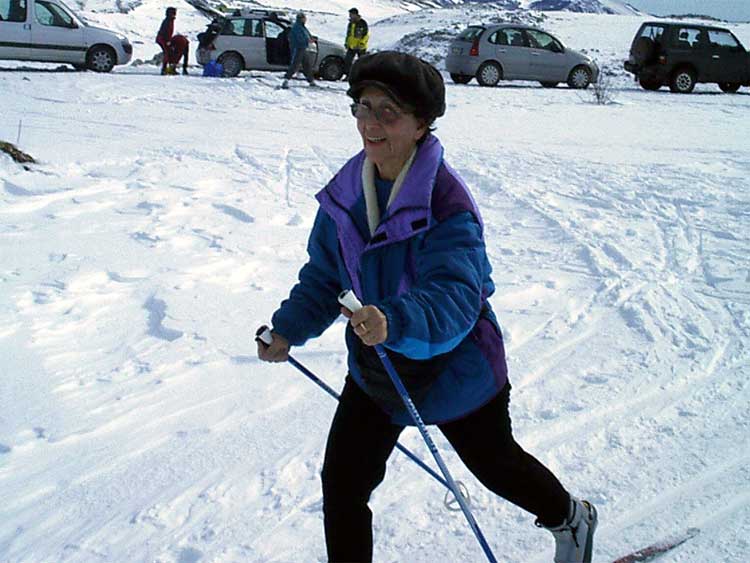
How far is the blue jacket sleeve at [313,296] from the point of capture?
2291 millimetres

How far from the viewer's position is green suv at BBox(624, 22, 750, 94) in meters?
17.1

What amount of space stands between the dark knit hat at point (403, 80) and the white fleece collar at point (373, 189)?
0.13 metres

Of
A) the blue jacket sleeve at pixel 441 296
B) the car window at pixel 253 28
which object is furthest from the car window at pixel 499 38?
the blue jacket sleeve at pixel 441 296

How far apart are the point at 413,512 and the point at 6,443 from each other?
5.61 ft

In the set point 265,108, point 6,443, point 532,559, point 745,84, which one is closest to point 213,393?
point 6,443

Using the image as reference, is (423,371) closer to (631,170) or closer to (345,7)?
(631,170)

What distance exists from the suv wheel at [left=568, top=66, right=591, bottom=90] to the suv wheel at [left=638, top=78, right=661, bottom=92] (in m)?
1.12

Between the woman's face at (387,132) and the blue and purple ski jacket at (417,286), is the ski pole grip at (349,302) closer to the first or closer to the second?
the blue and purple ski jacket at (417,286)

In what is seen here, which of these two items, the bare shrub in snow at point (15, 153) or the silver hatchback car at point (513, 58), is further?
the silver hatchback car at point (513, 58)

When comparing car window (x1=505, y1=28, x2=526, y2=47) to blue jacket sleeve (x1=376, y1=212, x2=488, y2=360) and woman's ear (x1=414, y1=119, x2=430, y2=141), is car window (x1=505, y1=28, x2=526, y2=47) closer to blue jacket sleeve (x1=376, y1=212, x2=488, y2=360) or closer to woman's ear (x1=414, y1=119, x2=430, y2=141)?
woman's ear (x1=414, y1=119, x2=430, y2=141)

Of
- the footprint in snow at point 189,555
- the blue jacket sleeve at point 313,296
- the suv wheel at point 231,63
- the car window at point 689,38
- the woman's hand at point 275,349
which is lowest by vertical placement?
the footprint in snow at point 189,555

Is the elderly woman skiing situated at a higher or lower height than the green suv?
lower

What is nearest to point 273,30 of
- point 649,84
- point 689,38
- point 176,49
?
point 176,49

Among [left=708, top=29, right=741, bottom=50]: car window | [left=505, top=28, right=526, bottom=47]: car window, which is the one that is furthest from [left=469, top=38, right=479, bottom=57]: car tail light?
[left=708, top=29, right=741, bottom=50]: car window
